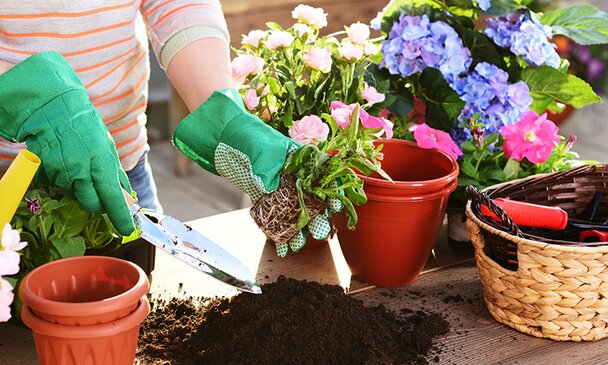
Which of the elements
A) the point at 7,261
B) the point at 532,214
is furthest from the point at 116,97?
the point at 532,214

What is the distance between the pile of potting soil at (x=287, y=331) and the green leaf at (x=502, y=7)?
→ 59 cm

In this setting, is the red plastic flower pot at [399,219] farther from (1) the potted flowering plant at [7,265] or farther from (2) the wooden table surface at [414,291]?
(1) the potted flowering plant at [7,265]

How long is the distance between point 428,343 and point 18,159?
579 mm

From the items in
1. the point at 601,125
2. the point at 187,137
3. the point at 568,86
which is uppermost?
the point at 187,137

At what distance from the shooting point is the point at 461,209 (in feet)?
4.29

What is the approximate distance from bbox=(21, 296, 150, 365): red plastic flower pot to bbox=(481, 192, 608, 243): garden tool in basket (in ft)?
1.77

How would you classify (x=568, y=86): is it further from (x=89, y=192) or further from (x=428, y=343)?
(x=89, y=192)

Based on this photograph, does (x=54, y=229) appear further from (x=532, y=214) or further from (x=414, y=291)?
(x=532, y=214)

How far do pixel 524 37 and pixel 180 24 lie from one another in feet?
2.02

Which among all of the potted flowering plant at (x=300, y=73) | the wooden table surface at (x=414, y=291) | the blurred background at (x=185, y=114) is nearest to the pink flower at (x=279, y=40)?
the potted flowering plant at (x=300, y=73)

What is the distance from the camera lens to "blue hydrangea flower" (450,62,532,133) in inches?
52.3

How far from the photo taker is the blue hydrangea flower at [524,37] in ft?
4.46

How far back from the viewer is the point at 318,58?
4.04 feet

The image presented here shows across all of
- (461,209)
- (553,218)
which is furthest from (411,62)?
(553,218)
